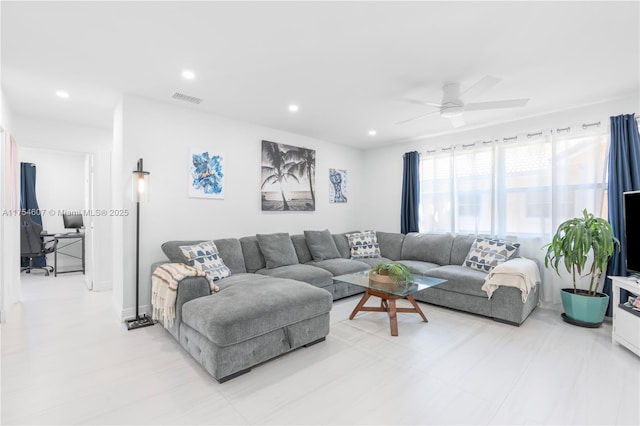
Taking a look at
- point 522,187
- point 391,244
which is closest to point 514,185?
point 522,187

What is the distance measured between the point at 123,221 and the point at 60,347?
129cm

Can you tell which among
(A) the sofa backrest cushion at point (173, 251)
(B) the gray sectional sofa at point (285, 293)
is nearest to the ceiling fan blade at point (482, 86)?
(B) the gray sectional sofa at point (285, 293)

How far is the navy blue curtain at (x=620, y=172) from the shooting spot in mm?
3189

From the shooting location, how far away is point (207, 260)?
3297mm

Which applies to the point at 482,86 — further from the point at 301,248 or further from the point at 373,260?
the point at 301,248

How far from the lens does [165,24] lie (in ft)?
6.79

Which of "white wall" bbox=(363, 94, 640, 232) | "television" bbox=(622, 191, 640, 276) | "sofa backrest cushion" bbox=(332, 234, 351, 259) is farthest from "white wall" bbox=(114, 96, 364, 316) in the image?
"television" bbox=(622, 191, 640, 276)

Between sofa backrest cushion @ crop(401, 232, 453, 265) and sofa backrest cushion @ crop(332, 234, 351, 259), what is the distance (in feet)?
3.01

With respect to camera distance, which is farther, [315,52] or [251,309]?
[315,52]

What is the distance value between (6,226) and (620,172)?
6.83 m

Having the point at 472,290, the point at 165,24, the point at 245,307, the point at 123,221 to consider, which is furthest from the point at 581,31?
the point at 123,221

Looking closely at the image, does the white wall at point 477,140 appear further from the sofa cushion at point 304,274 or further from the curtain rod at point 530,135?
the sofa cushion at point 304,274

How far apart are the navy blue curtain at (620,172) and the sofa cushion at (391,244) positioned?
2.56 meters

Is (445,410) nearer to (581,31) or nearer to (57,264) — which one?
(581,31)
